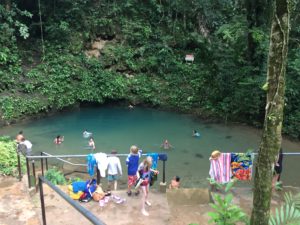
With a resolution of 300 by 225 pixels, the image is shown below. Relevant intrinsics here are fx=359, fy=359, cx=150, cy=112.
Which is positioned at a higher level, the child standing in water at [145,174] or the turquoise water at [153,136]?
the child standing in water at [145,174]

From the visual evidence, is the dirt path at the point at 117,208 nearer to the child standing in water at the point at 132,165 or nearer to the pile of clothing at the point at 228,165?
the child standing in water at the point at 132,165

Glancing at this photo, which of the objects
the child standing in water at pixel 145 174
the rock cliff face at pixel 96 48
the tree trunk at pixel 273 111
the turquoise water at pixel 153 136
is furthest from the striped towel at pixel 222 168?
the rock cliff face at pixel 96 48

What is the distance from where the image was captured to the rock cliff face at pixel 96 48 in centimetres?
2042

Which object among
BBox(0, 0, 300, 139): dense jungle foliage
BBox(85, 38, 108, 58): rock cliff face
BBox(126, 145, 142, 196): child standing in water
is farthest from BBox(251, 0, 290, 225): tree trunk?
BBox(85, 38, 108, 58): rock cliff face

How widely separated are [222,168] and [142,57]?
44.8ft

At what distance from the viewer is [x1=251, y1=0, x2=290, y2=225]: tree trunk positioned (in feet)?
10.9

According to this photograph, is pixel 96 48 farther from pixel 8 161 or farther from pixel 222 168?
pixel 222 168

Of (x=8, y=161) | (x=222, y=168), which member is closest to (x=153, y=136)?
(x=222, y=168)

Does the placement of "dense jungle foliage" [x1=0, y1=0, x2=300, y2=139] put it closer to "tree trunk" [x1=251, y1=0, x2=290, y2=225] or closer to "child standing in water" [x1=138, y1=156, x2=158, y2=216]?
"child standing in water" [x1=138, y1=156, x2=158, y2=216]

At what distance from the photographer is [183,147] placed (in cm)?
1408

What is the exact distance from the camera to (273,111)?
11.2ft

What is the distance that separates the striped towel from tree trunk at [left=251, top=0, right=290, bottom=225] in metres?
4.26

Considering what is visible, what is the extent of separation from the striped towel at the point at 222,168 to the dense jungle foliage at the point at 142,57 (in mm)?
7769

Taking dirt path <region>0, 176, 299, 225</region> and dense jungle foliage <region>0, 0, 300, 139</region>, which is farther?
dense jungle foliage <region>0, 0, 300, 139</region>
